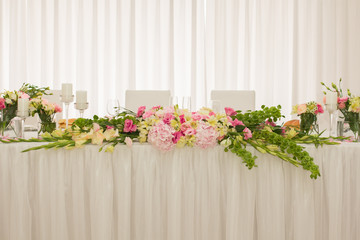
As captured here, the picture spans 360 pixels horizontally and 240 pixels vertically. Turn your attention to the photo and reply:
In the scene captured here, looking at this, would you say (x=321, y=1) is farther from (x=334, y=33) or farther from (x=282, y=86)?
(x=282, y=86)

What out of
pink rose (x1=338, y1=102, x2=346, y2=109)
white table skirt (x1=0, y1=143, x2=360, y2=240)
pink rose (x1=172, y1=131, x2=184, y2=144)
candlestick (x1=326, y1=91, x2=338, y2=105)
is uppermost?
candlestick (x1=326, y1=91, x2=338, y2=105)

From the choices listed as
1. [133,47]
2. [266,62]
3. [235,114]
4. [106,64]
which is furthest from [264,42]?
[235,114]

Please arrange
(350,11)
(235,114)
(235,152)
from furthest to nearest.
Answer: (350,11)
(235,114)
(235,152)

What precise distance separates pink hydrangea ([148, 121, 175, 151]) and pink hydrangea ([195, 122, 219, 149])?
0.32 ft

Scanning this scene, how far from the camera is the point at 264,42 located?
488 cm

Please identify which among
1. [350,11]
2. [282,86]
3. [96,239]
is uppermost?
[350,11]

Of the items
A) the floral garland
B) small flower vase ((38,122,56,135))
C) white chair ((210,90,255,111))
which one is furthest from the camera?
white chair ((210,90,255,111))

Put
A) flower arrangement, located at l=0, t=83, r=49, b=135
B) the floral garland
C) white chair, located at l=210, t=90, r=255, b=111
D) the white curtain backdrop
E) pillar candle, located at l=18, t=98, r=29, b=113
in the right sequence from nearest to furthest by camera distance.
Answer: the floral garland
pillar candle, located at l=18, t=98, r=29, b=113
flower arrangement, located at l=0, t=83, r=49, b=135
white chair, located at l=210, t=90, r=255, b=111
the white curtain backdrop

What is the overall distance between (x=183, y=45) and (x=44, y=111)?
10.3ft

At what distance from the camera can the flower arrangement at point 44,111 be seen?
195cm

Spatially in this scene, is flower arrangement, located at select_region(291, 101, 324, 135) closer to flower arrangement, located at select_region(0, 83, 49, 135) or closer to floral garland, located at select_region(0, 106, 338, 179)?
floral garland, located at select_region(0, 106, 338, 179)

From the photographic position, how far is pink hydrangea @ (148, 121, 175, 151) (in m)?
1.55

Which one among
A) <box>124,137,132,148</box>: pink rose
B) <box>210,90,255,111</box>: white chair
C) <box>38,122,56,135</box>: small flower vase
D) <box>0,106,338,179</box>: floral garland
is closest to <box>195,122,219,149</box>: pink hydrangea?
<box>0,106,338,179</box>: floral garland

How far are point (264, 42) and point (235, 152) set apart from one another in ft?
11.7
